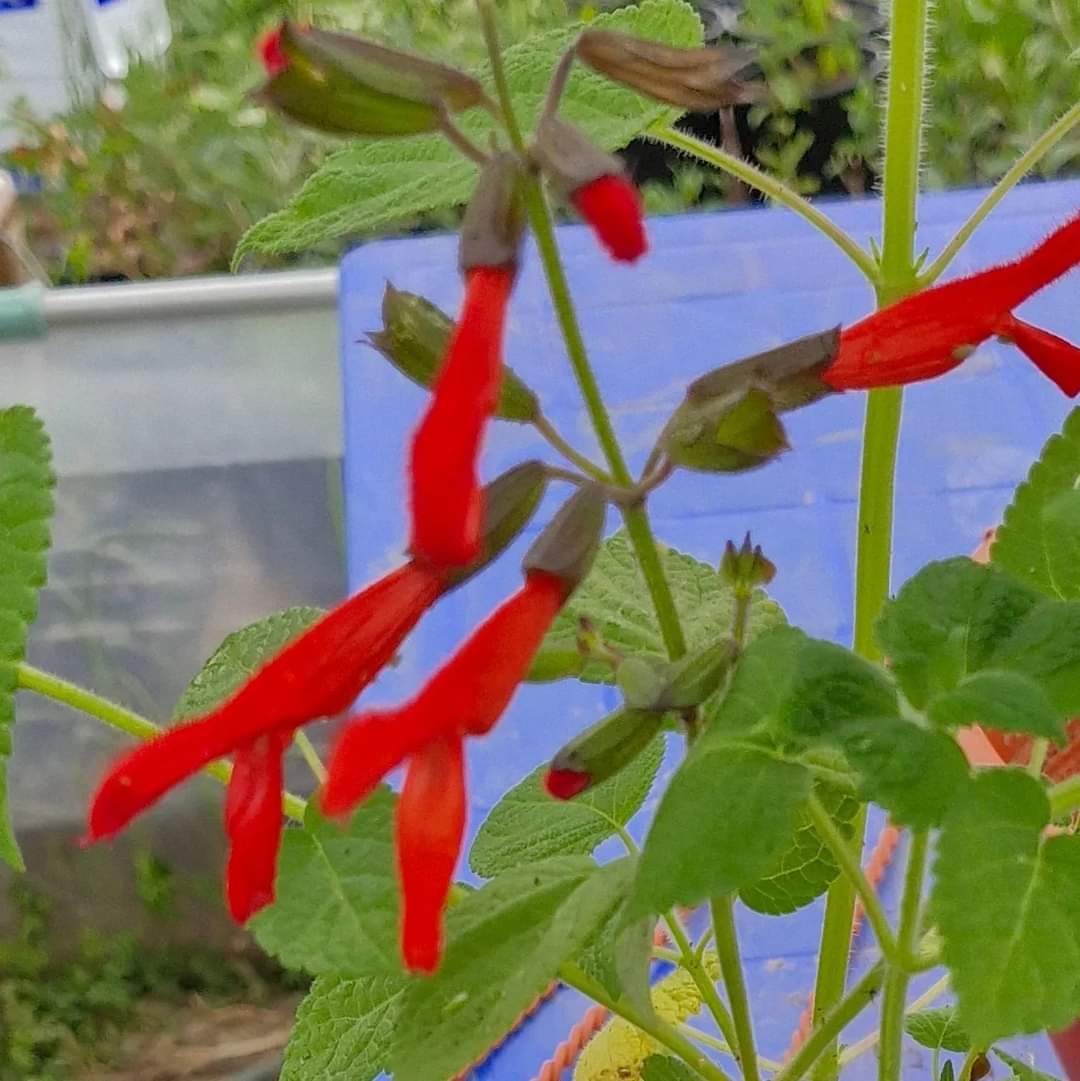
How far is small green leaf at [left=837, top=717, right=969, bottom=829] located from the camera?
226 mm

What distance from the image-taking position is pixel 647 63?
0.26 metres

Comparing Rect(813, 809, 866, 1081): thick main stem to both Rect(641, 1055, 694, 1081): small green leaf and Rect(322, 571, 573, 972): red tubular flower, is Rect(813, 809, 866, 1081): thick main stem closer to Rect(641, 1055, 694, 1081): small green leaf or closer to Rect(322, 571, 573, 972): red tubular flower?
Rect(641, 1055, 694, 1081): small green leaf

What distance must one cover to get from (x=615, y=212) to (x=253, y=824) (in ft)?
0.39

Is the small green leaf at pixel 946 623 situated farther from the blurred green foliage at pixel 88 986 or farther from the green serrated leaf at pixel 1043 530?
the blurred green foliage at pixel 88 986

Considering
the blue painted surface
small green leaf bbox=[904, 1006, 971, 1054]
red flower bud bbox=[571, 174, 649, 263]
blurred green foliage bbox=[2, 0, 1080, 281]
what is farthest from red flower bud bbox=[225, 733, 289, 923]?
blurred green foliage bbox=[2, 0, 1080, 281]

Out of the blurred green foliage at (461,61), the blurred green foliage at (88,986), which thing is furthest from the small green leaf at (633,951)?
the blurred green foliage at (461,61)

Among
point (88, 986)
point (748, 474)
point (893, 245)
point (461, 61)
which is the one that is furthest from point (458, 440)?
Answer: point (461, 61)

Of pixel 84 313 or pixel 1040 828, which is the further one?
pixel 84 313

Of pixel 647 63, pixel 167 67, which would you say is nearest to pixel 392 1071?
pixel 647 63

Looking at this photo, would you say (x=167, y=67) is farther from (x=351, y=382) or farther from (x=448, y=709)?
(x=448, y=709)

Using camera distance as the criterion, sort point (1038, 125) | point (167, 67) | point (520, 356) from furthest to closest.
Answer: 1. point (167, 67)
2. point (1038, 125)
3. point (520, 356)

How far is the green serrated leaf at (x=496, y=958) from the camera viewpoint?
26 centimetres

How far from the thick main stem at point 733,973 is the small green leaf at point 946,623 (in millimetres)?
60

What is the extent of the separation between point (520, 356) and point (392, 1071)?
61cm
